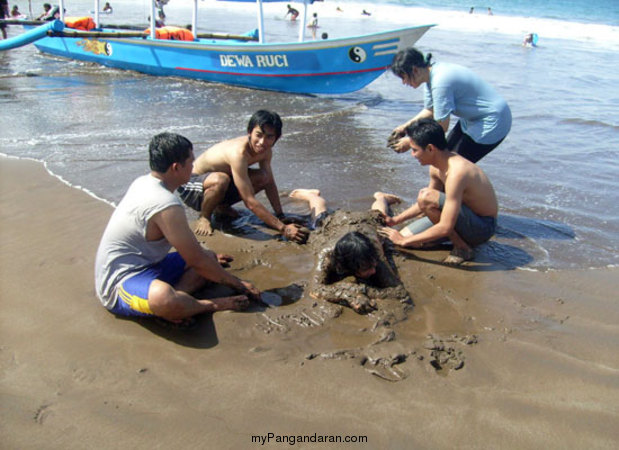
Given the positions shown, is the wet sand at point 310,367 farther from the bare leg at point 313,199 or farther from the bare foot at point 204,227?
the bare leg at point 313,199

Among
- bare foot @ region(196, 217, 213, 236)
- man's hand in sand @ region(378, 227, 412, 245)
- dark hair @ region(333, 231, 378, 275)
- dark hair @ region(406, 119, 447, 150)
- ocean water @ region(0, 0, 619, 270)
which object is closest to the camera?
dark hair @ region(333, 231, 378, 275)

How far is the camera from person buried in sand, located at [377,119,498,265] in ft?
12.3

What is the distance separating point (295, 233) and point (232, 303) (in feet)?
3.82

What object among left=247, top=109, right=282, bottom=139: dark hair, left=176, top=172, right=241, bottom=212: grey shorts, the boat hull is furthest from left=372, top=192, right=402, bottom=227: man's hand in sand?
the boat hull

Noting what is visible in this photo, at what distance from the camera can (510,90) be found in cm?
1074

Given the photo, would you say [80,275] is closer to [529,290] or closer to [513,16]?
[529,290]

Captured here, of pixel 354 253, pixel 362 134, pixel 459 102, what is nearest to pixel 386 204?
A: pixel 459 102

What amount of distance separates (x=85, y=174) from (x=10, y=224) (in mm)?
1506

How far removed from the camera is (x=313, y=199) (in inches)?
194

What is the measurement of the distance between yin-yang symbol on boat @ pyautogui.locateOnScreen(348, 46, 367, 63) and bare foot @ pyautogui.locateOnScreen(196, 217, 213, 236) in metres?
6.70

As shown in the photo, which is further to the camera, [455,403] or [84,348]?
[84,348]

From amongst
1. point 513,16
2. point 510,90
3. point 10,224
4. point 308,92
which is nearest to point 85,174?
point 10,224

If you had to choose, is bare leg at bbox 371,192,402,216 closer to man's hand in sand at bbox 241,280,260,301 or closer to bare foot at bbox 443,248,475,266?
bare foot at bbox 443,248,475,266

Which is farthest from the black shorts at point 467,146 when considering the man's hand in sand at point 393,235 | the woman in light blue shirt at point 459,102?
the man's hand in sand at point 393,235
